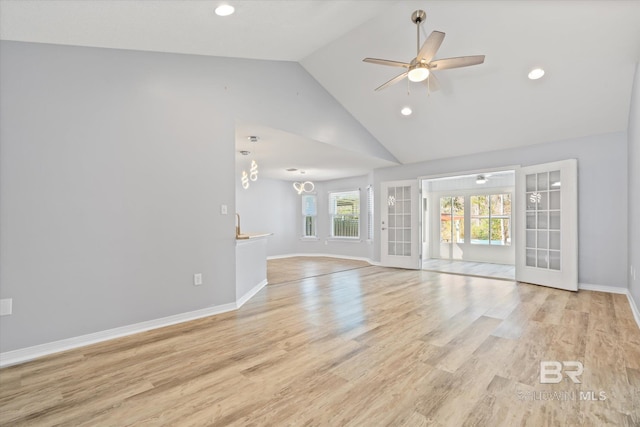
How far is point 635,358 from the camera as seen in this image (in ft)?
7.79

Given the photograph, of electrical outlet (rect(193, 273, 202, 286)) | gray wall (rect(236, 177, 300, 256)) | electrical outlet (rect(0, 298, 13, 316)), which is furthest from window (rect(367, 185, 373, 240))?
electrical outlet (rect(0, 298, 13, 316))

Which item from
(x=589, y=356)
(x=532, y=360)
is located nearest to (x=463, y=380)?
(x=532, y=360)

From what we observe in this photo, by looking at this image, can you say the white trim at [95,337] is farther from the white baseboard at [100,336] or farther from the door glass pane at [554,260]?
the door glass pane at [554,260]

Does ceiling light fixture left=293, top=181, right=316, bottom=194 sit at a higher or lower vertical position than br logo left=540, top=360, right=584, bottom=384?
higher

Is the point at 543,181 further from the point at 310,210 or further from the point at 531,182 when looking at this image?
the point at 310,210

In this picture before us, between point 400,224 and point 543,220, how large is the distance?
272 centimetres

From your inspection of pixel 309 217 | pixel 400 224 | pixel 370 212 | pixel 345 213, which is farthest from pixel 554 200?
pixel 309 217

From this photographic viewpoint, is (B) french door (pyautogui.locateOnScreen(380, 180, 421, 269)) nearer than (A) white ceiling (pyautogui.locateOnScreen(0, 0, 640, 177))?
No

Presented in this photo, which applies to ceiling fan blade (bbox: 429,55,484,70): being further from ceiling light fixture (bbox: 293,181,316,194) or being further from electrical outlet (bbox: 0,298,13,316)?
ceiling light fixture (bbox: 293,181,316,194)

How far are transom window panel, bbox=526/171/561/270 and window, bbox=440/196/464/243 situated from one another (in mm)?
3446

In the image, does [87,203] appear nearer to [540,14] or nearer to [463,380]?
[463,380]

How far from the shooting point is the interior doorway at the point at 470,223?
25.3ft

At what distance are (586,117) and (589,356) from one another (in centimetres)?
368

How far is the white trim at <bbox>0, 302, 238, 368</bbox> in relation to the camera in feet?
7.91
